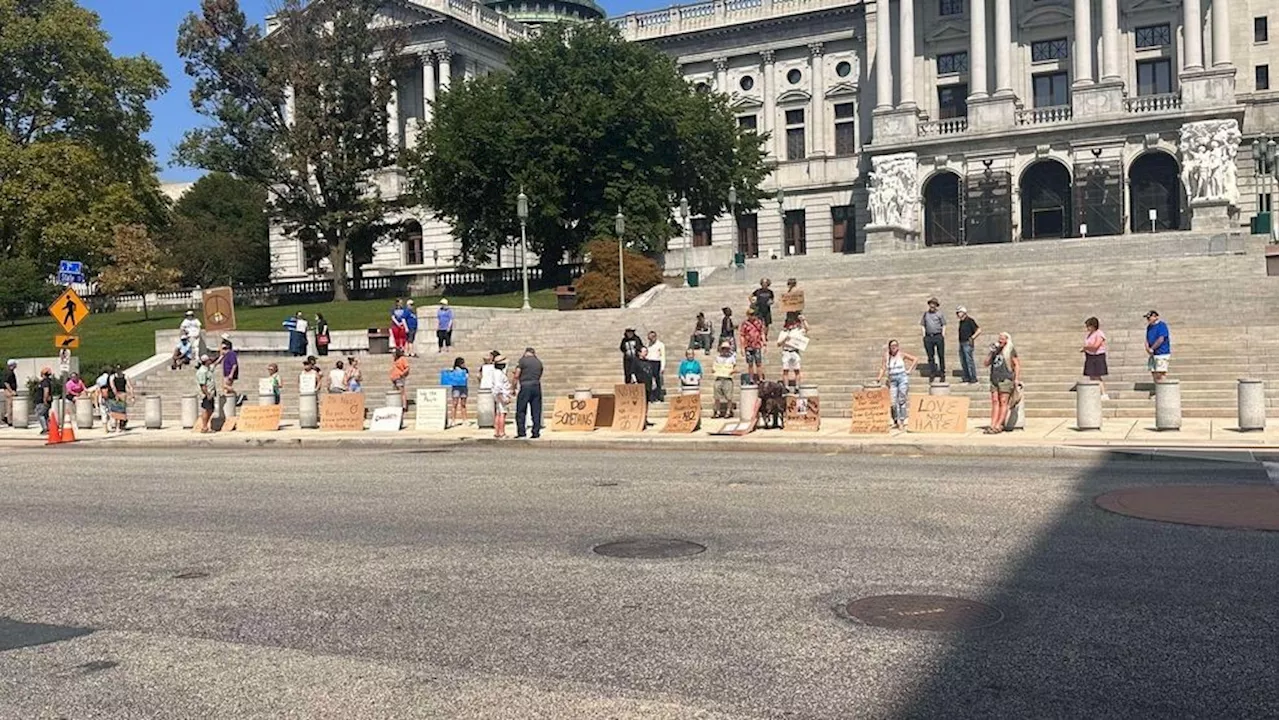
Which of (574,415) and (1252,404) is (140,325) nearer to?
(574,415)

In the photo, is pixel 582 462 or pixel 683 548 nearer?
pixel 683 548

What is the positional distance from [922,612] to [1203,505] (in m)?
5.32

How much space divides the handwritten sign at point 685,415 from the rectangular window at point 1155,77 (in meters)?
49.7

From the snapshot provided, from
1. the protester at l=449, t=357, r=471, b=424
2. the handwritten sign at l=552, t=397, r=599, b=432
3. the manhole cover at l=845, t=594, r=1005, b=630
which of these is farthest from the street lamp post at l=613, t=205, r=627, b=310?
the manhole cover at l=845, t=594, r=1005, b=630

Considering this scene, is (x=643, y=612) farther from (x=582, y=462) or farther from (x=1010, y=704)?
(x=582, y=462)

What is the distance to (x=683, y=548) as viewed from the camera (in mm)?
9133

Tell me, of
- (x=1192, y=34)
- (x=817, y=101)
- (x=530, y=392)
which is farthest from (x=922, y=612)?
(x=817, y=101)

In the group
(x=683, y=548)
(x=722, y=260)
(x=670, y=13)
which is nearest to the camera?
(x=683, y=548)

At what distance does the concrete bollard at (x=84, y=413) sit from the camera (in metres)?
28.7

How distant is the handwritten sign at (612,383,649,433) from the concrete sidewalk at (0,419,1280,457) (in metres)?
0.39

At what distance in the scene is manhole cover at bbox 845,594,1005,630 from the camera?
261 inches

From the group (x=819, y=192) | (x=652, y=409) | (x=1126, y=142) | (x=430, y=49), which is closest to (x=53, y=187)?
(x=430, y=49)

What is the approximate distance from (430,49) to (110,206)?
24429 millimetres

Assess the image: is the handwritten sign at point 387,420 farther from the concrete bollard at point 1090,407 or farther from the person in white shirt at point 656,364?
the concrete bollard at point 1090,407
